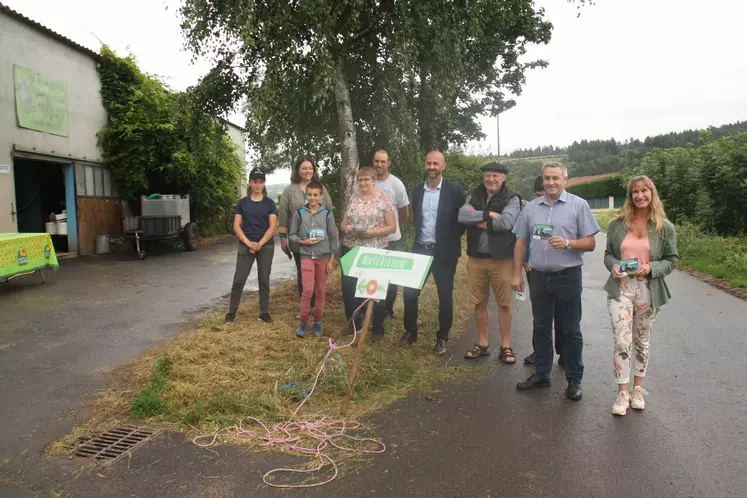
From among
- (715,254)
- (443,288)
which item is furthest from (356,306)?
(715,254)

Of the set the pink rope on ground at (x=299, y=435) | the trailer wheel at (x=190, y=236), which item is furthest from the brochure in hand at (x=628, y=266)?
the trailer wheel at (x=190, y=236)

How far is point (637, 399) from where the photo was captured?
425 cm

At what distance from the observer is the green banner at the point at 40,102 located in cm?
1393

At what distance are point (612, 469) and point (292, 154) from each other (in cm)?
814

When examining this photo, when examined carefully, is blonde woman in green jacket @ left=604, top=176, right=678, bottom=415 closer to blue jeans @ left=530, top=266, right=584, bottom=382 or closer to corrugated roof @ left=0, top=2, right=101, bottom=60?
blue jeans @ left=530, top=266, right=584, bottom=382

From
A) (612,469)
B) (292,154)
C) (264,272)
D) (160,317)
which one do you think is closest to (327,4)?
(292,154)

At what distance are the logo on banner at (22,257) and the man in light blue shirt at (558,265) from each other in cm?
893

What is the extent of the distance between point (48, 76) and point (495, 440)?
1627cm

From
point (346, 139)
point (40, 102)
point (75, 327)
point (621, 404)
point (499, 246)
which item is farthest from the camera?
point (40, 102)

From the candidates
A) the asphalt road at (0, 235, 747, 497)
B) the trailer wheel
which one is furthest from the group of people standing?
the trailer wheel

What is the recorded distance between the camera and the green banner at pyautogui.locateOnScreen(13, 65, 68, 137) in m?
13.9

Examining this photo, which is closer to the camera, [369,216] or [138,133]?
[369,216]

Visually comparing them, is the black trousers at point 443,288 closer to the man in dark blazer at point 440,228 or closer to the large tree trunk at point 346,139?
the man in dark blazer at point 440,228

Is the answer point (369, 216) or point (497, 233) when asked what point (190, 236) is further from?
point (497, 233)
